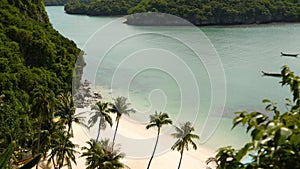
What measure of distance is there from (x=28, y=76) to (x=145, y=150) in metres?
11.4

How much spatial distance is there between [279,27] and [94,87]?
75783 millimetres

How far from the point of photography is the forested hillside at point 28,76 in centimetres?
2202

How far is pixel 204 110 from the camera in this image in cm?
3772

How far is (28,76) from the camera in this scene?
1156 inches

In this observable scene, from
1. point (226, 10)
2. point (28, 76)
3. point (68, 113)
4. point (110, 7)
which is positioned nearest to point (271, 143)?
point (68, 113)

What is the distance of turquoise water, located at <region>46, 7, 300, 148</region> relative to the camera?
33.2 metres

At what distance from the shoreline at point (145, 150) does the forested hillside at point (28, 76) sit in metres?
4.38

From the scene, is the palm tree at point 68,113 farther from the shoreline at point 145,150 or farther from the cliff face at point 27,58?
the cliff face at point 27,58

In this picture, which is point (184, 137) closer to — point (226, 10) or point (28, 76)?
point (28, 76)

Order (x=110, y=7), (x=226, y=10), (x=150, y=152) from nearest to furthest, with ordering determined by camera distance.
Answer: (x=150, y=152) → (x=226, y=10) → (x=110, y=7)

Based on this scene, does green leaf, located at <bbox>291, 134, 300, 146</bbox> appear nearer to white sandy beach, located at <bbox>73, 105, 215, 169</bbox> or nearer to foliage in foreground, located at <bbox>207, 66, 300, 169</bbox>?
foliage in foreground, located at <bbox>207, 66, 300, 169</bbox>

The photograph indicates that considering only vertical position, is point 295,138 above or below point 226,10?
below

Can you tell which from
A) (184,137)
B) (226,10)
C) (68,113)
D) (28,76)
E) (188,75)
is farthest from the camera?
(226,10)

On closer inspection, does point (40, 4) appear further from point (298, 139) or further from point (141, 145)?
point (298, 139)
